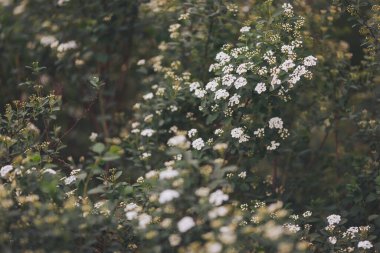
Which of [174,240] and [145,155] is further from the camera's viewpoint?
[145,155]

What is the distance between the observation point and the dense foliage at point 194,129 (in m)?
2.52

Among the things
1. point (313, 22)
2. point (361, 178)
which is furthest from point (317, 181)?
point (313, 22)

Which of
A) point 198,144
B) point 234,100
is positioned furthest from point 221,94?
point 198,144

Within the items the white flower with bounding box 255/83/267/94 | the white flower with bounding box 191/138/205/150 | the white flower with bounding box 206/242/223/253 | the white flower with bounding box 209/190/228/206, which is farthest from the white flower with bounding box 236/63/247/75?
the white flower with bounding box 206/242/223/253

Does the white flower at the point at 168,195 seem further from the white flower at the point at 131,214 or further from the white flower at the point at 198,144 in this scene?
the white flower at the point at 198,144

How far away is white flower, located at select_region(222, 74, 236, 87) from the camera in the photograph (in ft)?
10.7

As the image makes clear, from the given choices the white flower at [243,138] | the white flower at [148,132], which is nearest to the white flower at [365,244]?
the white flower at [243,138]

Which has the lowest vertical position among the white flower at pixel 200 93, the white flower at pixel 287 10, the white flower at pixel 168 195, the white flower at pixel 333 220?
the white flower at pixel 333 220

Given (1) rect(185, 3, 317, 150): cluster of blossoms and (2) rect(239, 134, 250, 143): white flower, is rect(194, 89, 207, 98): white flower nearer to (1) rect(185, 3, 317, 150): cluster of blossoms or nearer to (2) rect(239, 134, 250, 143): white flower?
(1) rect(185, 3, 317, 150): cluster of blossoms

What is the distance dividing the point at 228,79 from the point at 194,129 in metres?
0.42

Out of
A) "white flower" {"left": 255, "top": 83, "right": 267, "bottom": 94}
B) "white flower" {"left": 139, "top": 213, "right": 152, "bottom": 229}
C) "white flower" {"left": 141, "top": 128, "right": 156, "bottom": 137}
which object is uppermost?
"white flower" {"left": 255, "top": 83, "right": 267, "bottom": 94}

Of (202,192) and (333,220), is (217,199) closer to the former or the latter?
(202,192)

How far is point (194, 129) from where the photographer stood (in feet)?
11.5

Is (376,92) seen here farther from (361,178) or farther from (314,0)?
(314,0)
